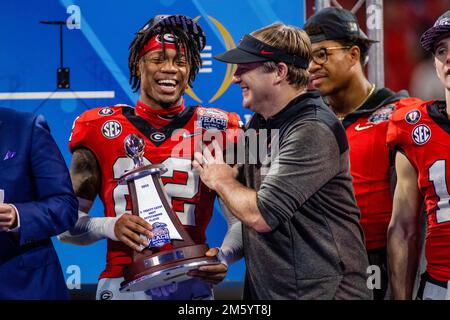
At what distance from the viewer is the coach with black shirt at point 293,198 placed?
226 centimetres

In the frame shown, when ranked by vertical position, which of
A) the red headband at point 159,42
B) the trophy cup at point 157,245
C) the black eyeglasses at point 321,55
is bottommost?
the trophy cup at point 157,245

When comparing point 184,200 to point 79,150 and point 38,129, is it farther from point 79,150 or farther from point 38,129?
point 38,129

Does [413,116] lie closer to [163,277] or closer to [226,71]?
[163,277]

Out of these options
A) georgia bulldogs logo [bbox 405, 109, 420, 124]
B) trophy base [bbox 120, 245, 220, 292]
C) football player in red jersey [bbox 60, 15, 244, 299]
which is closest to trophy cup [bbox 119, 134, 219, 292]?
trophy base [bbox 120, 245, 220, 292]

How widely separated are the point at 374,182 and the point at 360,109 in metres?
0.34

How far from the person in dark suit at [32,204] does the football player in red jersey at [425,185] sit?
47.5 inches

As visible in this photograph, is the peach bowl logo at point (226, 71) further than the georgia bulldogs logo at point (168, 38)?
Yes

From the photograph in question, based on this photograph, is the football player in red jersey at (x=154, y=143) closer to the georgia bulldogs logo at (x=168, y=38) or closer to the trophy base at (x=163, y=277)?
the georgia bulldogs logo at (x=168, y=38)

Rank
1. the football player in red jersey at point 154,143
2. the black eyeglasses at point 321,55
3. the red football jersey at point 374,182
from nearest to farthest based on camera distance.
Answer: the football player in red jersey at point 154,143
the red football jersey at point 374,182
the black eyeglasses at point 321,55

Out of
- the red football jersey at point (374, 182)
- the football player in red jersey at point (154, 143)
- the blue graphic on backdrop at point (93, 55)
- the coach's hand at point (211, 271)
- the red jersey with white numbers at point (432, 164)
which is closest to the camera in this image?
the coach's hand at point (211, 271)

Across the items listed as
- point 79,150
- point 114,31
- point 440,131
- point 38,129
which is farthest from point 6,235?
point 114,31

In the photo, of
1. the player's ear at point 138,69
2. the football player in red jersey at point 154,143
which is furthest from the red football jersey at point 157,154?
the player's ear at point 138,69

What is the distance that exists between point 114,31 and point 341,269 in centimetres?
201

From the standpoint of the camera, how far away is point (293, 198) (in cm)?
224
